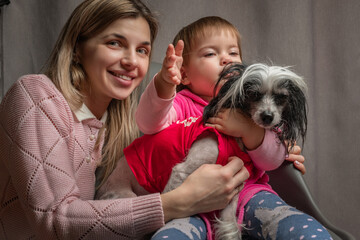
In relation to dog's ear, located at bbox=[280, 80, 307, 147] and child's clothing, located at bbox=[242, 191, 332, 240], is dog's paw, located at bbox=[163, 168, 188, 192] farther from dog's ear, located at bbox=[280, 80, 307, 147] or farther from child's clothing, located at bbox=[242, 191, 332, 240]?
dog's ear, located at bbox=[280, 80, 307, 147]

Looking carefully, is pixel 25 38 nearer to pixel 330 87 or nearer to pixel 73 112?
pixel 73 112

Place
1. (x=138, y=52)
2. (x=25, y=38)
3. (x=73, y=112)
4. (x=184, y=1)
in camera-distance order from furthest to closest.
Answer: (x=184, y=1)
(x=25, y=38)
(x=138, y=52)
(x=73, y=112)

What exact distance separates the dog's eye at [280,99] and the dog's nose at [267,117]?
6 centimetres

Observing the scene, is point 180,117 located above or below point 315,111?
above

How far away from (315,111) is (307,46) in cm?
38

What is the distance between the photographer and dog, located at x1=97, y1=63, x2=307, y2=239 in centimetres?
110

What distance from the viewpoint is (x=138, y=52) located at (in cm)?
141

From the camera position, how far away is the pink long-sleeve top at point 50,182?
1.09m

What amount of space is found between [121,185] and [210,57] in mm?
570

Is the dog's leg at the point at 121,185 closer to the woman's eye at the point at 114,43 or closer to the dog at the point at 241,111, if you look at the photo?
the dog at the point at 241,111

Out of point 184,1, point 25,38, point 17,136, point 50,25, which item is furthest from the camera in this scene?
point 184,1

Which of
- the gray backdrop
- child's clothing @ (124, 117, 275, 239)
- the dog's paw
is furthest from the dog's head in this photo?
the gray backdrop

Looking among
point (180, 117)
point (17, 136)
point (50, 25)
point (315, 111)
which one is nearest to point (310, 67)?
point (315, 111)

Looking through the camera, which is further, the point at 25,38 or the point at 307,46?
the point at 307,46
